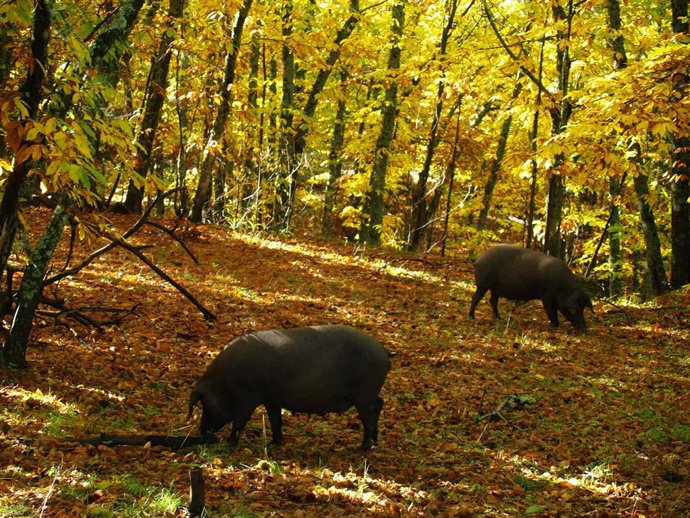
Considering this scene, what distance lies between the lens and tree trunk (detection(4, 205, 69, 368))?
671cm

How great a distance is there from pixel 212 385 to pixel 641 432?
4.81 metres

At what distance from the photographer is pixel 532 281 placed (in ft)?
39.4

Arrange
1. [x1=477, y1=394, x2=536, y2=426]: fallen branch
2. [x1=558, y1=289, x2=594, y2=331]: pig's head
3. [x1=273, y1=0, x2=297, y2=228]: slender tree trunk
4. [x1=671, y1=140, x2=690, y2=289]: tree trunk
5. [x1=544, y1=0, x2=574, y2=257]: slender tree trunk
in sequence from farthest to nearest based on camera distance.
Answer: [x1=273, y1=0, x2=297, y2=228]: slender tree trunk, [x1=671, y1=140, x2=690, y2=289]: tree trunk, [x1=544, y1=0, x2=574, y2=257]: slender tree trunk, [x1=558, y1=289, x2=594, y2=331]: pig's head, [x1=477, y1=394, x2=536, y2=426]: fallen branch

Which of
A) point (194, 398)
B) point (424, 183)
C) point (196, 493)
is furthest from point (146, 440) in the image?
point (424, 183)

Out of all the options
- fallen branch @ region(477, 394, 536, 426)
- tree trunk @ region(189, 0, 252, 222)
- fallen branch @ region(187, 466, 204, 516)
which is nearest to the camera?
fallen branch @ region(187, 466, 204, 516)

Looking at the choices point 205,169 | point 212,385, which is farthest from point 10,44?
point 205,169

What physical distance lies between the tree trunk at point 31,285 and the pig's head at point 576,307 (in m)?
8.43

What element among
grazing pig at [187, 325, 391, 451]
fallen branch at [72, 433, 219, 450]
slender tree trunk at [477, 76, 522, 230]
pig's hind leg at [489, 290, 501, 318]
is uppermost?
slender tree trunk at [477, 76, 522, 230]

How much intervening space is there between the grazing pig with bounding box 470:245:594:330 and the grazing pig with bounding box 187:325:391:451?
19.8 ft

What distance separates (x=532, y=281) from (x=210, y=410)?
24.4 ft

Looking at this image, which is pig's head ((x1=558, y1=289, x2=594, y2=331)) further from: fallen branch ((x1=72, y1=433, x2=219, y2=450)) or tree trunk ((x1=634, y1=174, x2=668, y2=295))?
fallen branch ((x1=72, y1=433, x2=219, y2=450))

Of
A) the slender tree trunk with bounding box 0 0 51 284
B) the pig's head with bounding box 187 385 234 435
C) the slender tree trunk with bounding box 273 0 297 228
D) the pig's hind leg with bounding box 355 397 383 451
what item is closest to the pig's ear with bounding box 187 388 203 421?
the pig's head with bounding box 187 385 234 435

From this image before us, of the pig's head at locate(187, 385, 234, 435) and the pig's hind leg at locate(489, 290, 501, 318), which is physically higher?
the pig's hind leg at locate(489, 290, 501, 318)

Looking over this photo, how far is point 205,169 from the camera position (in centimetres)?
1622
